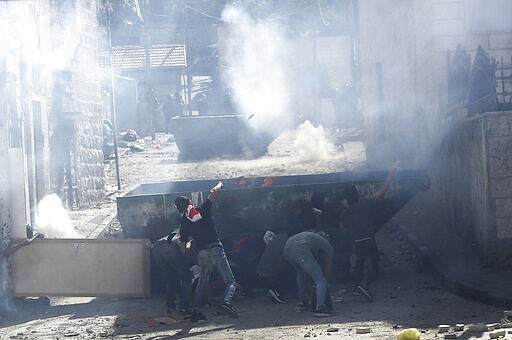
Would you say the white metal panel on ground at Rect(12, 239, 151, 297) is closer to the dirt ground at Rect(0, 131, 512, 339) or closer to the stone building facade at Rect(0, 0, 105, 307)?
the dirt ground at Rect(0, 131, 512, 339)

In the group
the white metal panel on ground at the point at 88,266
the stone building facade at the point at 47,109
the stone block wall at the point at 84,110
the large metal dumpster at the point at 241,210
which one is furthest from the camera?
the stone block wall at the point at 84,110

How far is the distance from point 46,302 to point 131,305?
128cm

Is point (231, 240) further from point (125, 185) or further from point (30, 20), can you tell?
point (125, 185)

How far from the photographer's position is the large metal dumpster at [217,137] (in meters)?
26.6

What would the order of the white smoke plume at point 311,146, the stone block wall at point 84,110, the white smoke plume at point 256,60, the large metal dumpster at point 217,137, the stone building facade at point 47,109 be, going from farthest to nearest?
the white smoke plume at point 256,60 → the large metal dumpster at point 217,137 → the white smoke plume at point 311,146 → the stone block wall at point 84,110 → the stone building facade at point 47,109

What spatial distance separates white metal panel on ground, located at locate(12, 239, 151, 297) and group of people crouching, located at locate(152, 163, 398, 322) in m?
0.68

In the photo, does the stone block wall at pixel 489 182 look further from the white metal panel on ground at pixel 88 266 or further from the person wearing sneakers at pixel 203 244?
the white metal panel on ground at pixel 88 266

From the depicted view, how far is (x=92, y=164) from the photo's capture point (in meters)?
19.1

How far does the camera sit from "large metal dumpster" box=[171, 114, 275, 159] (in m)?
26.6

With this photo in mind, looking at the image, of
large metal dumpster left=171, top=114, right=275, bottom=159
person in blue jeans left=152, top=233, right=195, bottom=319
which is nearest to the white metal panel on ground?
person in blue jeans left=152, top=233, right=195, bottom=319

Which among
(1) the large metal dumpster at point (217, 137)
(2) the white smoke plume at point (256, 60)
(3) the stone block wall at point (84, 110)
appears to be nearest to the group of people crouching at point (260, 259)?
(3) the stone block wall at point (84, 110)

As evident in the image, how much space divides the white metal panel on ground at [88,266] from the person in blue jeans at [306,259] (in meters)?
2.13

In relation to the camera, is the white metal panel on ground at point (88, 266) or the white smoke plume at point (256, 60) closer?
the white metal panel on ground at point (88, 266)

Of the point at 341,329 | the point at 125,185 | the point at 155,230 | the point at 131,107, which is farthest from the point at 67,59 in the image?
the point at 131,107
